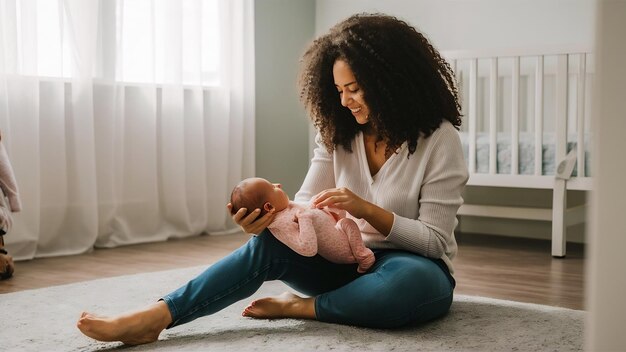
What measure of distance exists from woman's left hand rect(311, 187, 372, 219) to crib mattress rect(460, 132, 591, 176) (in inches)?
66.7

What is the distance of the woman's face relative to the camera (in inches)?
64.0

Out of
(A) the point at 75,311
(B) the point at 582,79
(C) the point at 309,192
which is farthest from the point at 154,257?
(B) the point at 582,79

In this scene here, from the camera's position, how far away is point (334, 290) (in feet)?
5.36

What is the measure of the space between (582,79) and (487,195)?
95cm

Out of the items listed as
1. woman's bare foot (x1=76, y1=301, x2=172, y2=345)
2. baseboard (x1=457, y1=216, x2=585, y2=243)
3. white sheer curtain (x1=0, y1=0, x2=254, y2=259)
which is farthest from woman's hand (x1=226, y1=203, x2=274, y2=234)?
baseboard (x1=457, y1=216, x2=585, y2=243)

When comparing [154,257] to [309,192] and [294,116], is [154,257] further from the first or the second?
[294,116]

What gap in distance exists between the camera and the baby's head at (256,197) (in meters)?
1.49

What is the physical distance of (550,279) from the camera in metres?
2.41

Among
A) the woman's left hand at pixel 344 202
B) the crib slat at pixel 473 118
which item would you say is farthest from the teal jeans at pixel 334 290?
the crib slat at pixel 473 118

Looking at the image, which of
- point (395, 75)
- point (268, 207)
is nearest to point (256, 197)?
point (268, 207)

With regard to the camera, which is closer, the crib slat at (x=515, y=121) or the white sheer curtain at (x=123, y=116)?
the white sheer curtain at (x=123, y=116)

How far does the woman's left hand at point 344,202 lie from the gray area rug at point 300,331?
253mm

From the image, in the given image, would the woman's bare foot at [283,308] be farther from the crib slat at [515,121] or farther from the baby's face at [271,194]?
the crib slat at [515,121]

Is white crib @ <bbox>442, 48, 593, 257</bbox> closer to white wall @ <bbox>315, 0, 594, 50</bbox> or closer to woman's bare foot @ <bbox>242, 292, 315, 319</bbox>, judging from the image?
white wall @ <bbox>315, 0, 594, 50</bbox>
